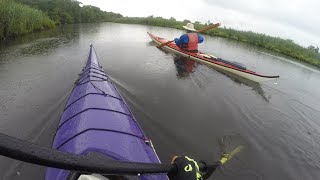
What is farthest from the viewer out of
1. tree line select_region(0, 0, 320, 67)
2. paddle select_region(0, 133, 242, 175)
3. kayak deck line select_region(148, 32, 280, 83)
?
tree line select_region(0, 0, 320, 67)

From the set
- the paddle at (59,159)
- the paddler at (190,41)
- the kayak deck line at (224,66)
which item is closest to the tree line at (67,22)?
the kayak deck line at (224,66)

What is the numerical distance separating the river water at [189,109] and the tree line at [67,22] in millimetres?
4946

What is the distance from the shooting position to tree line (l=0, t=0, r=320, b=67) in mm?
17828

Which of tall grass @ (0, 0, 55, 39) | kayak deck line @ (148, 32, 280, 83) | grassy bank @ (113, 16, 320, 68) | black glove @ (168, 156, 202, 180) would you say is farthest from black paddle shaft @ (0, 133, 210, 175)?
grassy bank @ (113, 16, 320, 68)

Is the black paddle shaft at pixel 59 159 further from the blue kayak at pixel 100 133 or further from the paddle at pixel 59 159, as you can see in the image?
the blue kayak at pixel 100 133

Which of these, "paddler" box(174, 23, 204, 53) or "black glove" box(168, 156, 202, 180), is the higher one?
"paddler" box(174, 23, 204, 53)

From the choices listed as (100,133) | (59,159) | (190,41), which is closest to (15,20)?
(190,41)

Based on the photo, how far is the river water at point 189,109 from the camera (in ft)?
18.9

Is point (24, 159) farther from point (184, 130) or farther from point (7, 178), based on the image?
point (184, 130)

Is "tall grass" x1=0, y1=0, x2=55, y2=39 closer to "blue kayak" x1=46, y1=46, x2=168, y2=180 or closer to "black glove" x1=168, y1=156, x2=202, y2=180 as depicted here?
"blue kayak" x1=46, y1=46, x2=168, y2=180

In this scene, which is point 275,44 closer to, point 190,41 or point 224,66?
point 190,41

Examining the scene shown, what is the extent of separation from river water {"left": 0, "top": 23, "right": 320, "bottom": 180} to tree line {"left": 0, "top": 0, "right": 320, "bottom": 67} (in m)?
4.95

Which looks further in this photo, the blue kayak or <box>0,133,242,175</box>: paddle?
the blue kayak

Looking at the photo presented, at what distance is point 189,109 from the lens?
7.92 m
